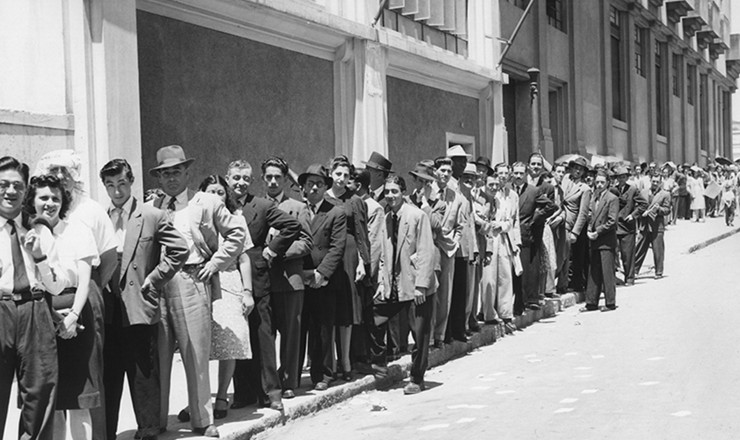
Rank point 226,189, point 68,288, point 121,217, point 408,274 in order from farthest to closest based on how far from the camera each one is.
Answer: point 408,274 → point 226,189 → point 121,217 → point 68,288

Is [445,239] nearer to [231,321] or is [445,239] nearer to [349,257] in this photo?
[349,257]

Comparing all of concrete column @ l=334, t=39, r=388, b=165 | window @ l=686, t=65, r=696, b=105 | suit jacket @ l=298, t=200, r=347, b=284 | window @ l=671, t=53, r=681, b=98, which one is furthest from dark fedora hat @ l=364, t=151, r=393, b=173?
window @ l=686, t=65, r=696, b=105

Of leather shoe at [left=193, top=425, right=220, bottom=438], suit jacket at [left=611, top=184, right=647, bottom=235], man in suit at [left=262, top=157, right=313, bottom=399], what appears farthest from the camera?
suit jacket at [left=611, top=184, right=647, bottom=235]

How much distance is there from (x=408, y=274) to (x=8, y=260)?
4413mm

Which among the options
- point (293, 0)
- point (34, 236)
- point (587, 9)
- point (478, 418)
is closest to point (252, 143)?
point (293, 0)

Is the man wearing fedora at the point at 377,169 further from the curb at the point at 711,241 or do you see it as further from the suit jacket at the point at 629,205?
the curb at the point at 711,241

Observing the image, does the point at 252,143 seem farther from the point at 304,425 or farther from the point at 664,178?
the point at 664,178

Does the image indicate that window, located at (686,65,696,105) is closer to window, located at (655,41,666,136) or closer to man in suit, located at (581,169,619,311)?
window, located at (655,41,666,136)

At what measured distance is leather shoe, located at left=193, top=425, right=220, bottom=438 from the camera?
23.5 feet

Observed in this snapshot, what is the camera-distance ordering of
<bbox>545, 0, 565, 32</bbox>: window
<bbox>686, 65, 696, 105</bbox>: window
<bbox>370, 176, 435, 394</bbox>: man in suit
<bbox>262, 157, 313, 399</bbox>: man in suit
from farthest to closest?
<bbox>686, 65, 696, 105</bbox>: window
<bbox>545, 0, 565, 32</bbox>: window
<bbox>370, 176, 435, 394</bbox>: man in suit
<bbox>262, 157, 313, 399</bbox>: man in suit

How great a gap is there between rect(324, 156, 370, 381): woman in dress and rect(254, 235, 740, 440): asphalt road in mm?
579

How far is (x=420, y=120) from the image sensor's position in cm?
1964

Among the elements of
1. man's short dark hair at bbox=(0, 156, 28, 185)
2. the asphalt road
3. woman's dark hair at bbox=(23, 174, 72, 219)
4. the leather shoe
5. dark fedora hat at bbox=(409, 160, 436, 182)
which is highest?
dark fedora hat at bbox=(409, 160, 436, 182)

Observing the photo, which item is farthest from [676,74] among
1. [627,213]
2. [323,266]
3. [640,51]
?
[323,266]
